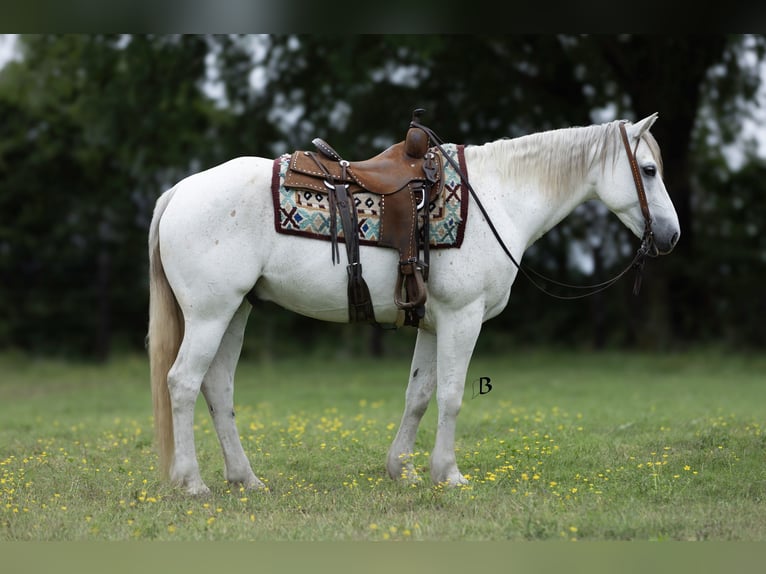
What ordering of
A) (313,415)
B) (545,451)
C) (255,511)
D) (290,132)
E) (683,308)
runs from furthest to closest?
(683,308), (290,132), (313,415), (545,451), (255,511)

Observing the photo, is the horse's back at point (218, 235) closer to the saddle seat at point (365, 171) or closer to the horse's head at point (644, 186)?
the saddle seat at point (365, 171)

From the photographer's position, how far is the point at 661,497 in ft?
18.1

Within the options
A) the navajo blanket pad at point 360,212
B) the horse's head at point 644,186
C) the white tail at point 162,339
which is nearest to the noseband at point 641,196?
the horse's head at point 644,186

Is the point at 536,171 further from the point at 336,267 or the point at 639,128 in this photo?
the point at 336,267

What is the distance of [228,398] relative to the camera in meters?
5.95

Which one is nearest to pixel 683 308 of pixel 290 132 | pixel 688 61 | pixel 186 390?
pixel 688 61

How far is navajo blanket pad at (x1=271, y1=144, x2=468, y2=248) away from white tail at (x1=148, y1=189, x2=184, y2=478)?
797 mm

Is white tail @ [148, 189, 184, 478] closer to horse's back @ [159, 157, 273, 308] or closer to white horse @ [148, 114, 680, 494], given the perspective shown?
white horse @ [148, 114, 680, 494]

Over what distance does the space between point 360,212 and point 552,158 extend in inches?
56.0

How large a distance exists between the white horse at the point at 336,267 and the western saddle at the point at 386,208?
94 millimetres
